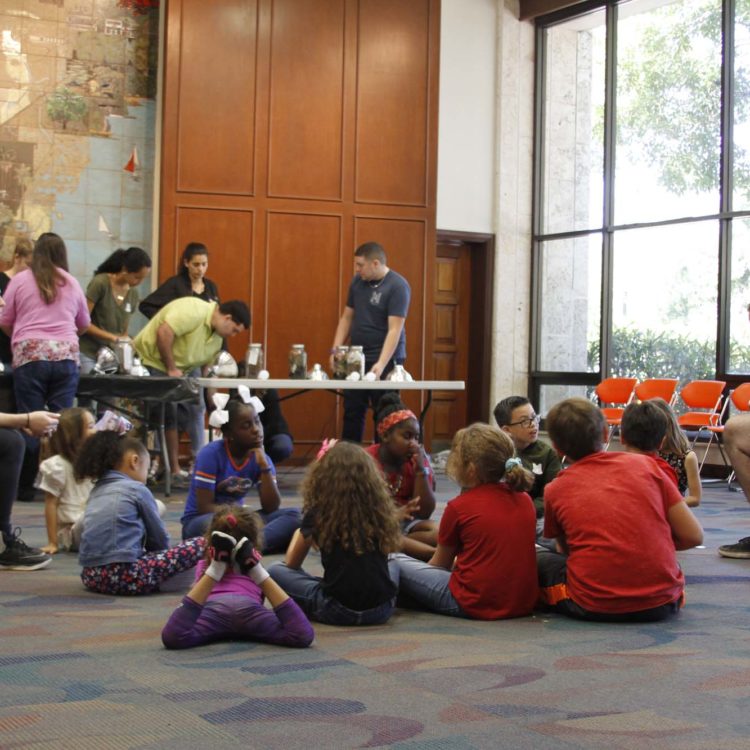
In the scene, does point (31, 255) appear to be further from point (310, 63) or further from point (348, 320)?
point (310, 63)

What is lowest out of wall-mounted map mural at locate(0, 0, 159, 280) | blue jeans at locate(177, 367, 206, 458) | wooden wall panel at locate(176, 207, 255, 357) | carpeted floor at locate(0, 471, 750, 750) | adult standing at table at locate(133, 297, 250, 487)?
carpeted floor at locate(0, 471, 750, 750)

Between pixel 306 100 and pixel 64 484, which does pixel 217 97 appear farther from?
pixel 64 484

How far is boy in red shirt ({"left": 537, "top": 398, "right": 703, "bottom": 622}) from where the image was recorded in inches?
140

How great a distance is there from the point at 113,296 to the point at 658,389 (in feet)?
14.4

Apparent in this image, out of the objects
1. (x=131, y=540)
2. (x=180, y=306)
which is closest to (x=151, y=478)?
(x=180, y=306)

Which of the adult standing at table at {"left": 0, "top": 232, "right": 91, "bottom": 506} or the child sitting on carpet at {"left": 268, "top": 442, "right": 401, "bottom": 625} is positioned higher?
the adult standing at table at {"left": 0, "top": 232, "right": 91, "bottom": 506}

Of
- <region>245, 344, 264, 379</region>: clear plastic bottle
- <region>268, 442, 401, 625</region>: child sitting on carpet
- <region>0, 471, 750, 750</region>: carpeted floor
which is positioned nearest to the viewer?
<region>0, 471, 750, 750</region>: carpeted floor

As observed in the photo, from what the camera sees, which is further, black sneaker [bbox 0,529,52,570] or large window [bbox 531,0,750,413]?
large window [bbox 531,0,750,413]

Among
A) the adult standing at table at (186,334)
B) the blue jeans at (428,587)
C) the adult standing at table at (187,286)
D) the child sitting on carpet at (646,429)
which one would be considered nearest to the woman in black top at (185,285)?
the adult standing at table at (187,286)

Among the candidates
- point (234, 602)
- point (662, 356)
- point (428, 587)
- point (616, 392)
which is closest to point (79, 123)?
point (616, 392)

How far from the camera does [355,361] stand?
748 centimetres

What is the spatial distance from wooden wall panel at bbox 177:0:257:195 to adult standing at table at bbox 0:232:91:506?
3466 mm

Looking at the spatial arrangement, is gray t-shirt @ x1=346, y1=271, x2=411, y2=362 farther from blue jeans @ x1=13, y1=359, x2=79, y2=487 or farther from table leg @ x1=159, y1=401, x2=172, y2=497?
blue jeans @ x1=13, y1=359, x2=79, y2=487

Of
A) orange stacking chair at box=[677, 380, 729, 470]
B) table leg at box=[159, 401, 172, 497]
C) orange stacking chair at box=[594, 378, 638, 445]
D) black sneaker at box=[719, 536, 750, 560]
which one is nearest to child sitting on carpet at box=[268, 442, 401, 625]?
black sneaker at box=[719, 536, 750, 560]
